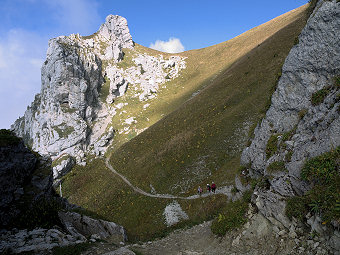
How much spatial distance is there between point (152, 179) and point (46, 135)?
220ft

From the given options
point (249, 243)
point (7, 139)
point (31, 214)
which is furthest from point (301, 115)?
point (7, 139)

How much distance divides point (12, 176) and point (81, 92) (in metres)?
82.8

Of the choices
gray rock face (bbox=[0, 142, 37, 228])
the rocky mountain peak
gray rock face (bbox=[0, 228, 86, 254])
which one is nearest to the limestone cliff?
the rocky mountain peak

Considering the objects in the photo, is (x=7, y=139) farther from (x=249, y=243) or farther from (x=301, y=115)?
(x=301, y=115)

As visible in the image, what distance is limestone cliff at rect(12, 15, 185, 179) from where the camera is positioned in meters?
79.7

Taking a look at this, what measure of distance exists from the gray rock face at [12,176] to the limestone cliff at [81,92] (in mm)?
52312

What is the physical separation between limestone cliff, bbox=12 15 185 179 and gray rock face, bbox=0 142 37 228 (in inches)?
2060

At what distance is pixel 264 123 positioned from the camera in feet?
49.8

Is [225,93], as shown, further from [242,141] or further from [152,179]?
[152,179]

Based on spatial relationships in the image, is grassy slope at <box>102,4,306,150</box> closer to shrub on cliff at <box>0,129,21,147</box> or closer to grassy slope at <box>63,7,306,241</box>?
grassy slope at <box>63,7,306,241</box>

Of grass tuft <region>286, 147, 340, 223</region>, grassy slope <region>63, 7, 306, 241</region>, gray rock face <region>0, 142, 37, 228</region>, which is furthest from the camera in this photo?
grassy slope <region>63, 7, 306, 241</region>

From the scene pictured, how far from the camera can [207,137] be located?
132 feet

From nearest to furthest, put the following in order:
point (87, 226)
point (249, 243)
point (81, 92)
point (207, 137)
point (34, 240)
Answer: point (249, 243)
point (34, 240)
point (87, 226)
point (207, 137)
point (81, 92)

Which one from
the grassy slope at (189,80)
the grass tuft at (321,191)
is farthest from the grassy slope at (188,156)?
the grassy slope at (189,80)
